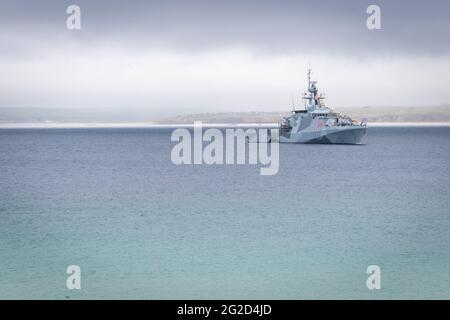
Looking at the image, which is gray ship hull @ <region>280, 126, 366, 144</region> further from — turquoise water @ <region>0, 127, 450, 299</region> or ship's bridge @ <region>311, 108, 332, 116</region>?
turquoise water @ <region>0, 127, 450, 299</region>

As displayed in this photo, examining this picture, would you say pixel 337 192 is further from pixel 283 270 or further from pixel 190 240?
pixel 283 270

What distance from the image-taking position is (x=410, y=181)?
59344 mm

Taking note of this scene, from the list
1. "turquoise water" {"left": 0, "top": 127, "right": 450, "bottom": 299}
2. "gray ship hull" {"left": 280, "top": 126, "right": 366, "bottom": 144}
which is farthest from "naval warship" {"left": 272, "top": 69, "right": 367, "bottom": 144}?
"turquoise water" {"left": 0, "top": 127, "right": 450, "bottom": 299}

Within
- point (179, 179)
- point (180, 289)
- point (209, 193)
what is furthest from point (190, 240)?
point (179, 179)

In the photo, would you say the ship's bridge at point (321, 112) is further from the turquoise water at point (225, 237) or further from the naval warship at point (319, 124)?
the turquoise water at point (225, 237)

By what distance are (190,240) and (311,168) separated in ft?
138

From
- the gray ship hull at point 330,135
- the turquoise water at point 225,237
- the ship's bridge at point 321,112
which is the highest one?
the ship's bridge at point 321,112

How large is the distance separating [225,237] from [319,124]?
69.8m

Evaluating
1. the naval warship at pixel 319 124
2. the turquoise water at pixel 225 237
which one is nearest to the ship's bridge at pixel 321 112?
the naval warship at pixel 319 124

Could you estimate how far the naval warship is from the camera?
319ft

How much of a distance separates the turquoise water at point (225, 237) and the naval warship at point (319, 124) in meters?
36.9

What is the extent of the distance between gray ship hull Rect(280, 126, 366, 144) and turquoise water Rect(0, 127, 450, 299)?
126 feet

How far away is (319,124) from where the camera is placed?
9869 cm

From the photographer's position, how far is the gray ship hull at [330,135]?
9919 centimetres
